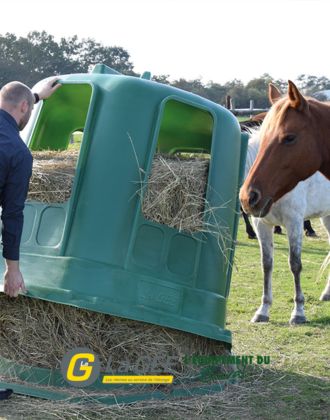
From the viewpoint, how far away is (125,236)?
4027 millimetres

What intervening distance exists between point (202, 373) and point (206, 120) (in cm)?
181

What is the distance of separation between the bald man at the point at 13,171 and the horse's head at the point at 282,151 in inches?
65.1

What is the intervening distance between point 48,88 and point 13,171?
1085 mm

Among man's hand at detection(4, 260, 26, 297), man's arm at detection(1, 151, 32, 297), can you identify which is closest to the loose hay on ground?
man's hand at detection(4, 260, 26, 297)

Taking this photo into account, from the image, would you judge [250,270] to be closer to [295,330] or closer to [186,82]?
[295,330]

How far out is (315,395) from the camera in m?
4.24

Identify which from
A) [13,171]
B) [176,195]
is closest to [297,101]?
[176,195]

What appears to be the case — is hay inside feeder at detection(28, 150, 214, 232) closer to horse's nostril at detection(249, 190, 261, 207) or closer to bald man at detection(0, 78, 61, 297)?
horse's nostril at detection(249, 190, 261, 207)

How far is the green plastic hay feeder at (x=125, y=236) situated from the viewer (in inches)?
154

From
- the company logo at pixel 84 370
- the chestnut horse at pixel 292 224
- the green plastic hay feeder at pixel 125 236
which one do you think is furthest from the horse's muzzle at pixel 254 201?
the chestnut horse at pixel 292 224

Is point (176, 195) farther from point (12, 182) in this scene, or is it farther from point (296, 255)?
point (296, 255)

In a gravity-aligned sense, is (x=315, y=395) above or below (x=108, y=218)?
below

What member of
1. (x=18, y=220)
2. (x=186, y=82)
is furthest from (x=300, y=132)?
(x=186, y=82)

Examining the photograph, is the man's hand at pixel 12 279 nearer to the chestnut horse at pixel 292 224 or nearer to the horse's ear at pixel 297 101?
the horse's ear at pixel 297 101
